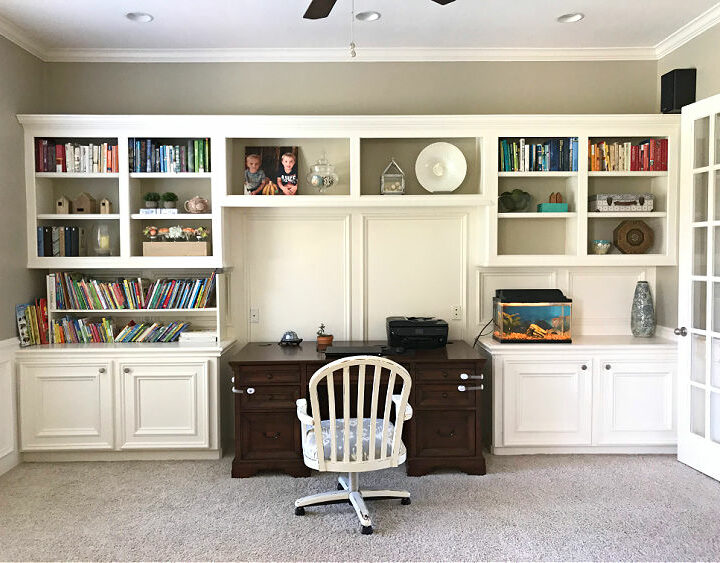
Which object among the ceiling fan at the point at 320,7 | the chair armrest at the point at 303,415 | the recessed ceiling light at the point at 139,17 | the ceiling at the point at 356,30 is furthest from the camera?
the recessed ceiling light at the point at 139,17

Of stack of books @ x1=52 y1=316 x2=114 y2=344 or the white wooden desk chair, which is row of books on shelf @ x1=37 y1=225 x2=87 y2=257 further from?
the white wooden desk chair

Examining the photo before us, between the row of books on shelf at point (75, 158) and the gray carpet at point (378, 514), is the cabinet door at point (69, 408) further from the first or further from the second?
the row of books on shelf at point (75, 158)

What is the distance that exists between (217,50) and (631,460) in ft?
12.8

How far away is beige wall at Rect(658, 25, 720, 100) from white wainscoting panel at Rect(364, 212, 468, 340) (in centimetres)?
171

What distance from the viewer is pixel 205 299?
4.12 m

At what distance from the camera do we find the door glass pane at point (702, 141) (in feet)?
12.0

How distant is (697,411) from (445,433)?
155 cm

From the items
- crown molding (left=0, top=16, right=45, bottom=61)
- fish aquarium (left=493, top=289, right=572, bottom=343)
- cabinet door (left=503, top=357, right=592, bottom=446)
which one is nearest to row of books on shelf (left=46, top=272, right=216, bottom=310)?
crown molding (left=0, top=16, right=45, bottom=61)

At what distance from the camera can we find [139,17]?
366 centimetres

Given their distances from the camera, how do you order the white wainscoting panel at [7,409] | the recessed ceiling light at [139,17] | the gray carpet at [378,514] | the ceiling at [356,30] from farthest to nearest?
1. the white wainscoting panel at [7,409]
2. the recessed ceiling light at [139,17]
3. the ceiling at [356,30]
4. the gray carpet at [378,514]

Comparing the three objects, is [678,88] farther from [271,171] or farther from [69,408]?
[69,408]

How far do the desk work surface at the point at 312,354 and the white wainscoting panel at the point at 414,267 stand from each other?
0.28m

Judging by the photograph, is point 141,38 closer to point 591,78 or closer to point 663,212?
point 591,78

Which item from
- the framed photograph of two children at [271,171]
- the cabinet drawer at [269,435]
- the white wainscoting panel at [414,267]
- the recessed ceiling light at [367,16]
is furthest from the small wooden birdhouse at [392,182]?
the cabinet drawer at [269,435]
